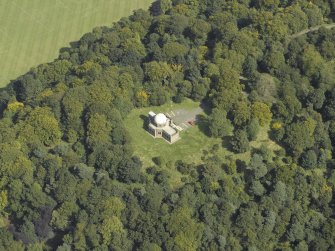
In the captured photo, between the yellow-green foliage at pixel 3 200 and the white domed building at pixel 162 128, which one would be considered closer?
the yellow-green foliage at pixel 3 200

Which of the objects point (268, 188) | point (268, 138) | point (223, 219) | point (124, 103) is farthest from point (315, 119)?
point (124, 103)

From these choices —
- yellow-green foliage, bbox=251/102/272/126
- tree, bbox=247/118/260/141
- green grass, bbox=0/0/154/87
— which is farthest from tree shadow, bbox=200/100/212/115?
green grass, bbox=0/0/154/87

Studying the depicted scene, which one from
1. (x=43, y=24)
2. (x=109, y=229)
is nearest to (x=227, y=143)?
(x=109, y=229)

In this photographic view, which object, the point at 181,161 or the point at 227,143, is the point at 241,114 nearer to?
the point at 227,143

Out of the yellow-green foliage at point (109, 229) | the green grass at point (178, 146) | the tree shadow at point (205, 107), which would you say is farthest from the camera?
the tree shadow at point (205, 107)

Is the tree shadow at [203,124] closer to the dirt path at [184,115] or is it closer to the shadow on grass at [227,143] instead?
the dirt path at [184,115]

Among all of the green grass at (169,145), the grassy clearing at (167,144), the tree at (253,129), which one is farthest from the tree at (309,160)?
the grassy clearing at (167,144)

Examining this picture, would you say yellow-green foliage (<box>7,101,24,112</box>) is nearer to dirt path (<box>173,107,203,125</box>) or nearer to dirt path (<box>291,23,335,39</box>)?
dirt path (<box>173,107,203,125</box>)
